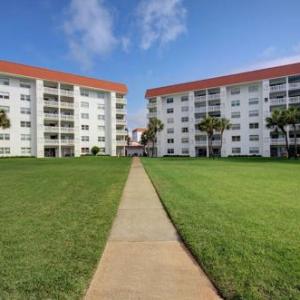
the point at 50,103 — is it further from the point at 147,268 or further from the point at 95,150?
the point at 147,268

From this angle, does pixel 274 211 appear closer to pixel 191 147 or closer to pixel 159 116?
pixel 191 147

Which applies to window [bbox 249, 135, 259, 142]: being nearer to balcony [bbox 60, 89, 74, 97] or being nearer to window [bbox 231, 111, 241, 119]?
window [bbox 231, 111, 241, 119]

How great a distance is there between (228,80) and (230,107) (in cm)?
687

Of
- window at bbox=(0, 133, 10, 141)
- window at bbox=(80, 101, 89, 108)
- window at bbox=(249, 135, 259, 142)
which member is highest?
window at bbox=(80, 101, 89, 108)

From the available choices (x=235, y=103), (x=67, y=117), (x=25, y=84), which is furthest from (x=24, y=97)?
(x=235, y=103)

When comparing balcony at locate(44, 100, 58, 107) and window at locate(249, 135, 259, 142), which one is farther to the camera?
window at locate(249, 135, 259, 142)

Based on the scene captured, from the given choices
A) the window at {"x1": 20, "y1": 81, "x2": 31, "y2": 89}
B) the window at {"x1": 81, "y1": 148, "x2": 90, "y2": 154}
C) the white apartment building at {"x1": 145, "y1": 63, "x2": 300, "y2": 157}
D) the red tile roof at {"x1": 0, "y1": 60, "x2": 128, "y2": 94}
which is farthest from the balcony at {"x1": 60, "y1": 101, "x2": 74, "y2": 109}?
the white apartment building at {"x1": 145, "y1": 63, "x2": 300, "y2": 157}

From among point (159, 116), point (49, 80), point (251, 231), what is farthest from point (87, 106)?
point (251, 231)

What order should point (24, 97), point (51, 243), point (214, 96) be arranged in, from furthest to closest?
point (214, 96) < point (24, 97) < point (51, 243)

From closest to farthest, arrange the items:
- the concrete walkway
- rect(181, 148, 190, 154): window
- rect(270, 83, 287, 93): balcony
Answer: the concrete walkway → rect(270, 83, 287, 93): balcony → rect(181, 148, 190, 154): window

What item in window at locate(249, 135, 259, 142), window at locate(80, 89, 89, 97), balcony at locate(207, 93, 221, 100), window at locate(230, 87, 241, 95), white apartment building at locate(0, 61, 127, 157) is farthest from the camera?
balcony at locate(207, 93, 221, 100)

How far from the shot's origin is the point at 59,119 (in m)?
67.1

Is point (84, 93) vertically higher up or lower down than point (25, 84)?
lower down

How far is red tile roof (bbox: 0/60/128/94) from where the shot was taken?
6028 centimetres
